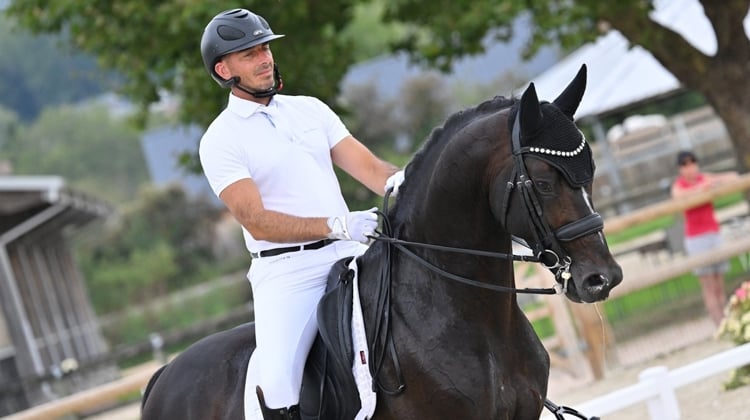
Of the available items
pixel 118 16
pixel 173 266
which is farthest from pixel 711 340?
pixel 173 266

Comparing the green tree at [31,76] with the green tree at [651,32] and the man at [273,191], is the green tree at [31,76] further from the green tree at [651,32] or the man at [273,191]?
the man at [273,191]

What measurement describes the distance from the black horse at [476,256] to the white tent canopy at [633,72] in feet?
51.2

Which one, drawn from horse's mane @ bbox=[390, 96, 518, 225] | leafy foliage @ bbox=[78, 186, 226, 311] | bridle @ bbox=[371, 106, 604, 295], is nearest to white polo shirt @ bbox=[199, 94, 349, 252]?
horse's mane @ bbox=[390, 96, 518, 225]

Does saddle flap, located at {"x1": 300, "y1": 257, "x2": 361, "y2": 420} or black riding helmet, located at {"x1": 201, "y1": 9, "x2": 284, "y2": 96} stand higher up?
black riding helmet, located at {"x1": 201, "y1": 9, "x2": 284, "y2": 96}

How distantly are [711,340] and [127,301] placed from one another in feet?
147

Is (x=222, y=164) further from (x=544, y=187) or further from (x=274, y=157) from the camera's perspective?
(x=544, y=187)

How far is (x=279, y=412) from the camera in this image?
191 inches

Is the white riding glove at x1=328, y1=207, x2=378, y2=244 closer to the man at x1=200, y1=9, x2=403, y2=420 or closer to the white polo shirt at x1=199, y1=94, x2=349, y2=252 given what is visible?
the man at x1=200, y1=9, x2=403, y2=420

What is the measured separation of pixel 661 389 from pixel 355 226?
3461mm

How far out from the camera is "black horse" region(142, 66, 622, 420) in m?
4.12

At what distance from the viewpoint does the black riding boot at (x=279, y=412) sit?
4836 mm

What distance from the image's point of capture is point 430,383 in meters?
4.46

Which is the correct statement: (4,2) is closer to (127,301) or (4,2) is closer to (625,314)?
(625,314)

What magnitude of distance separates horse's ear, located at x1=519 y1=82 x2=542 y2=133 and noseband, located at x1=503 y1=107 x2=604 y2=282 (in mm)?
46
